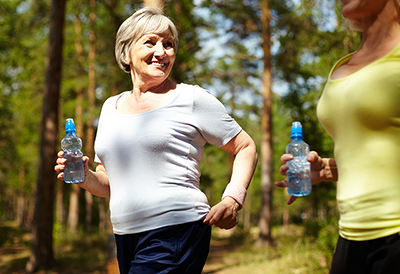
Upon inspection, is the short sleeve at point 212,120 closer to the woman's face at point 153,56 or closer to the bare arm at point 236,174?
the bare arm at point 236,174

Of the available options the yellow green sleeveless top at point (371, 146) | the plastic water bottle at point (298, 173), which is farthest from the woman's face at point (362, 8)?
the plastic water bottle at point (298, 173)

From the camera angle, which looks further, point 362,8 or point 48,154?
point 48,154

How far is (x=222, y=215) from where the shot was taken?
2066 mm

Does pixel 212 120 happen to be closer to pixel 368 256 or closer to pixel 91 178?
pixel 91 178

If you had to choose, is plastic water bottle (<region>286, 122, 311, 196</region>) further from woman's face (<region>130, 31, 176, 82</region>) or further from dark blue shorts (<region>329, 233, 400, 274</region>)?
woman's face (<region>130, 31, 176, 82</region>)

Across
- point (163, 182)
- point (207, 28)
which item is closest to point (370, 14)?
point (163, 182)

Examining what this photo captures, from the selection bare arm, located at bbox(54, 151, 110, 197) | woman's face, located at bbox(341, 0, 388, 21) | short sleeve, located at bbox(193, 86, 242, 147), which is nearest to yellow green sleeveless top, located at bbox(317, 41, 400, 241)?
woman's face, located at bbox(341, 0, 388, 21)

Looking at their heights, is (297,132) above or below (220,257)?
above

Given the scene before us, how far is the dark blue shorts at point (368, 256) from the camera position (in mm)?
1470

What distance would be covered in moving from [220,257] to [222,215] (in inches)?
546

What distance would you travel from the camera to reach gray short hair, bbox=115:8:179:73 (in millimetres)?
2385

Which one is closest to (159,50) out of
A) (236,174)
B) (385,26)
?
(236,174)

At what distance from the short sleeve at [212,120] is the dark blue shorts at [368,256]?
0.87 metres

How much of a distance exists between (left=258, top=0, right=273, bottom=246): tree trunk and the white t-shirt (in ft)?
50.7
